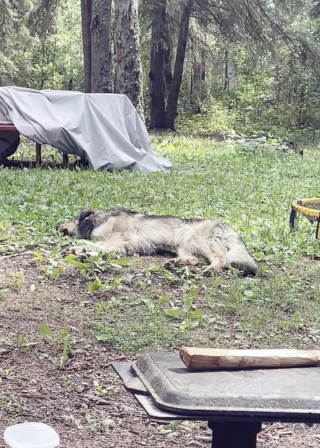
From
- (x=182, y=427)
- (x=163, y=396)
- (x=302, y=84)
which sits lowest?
(x=182, y=427)

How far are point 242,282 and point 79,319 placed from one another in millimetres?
1385

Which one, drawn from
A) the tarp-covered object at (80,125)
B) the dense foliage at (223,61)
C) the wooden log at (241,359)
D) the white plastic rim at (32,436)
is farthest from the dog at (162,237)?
the dense foliage at (223,61)

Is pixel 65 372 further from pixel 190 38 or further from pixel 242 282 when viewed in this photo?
pixel 190 38

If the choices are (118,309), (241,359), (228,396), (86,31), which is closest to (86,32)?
(86,31)

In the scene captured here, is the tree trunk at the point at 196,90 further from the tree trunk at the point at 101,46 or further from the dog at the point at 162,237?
the dog at the point at 162,237

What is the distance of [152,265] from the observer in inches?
223

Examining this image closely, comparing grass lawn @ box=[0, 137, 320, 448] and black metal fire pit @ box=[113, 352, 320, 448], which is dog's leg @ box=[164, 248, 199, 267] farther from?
black metal fire pit @ box=[113, 352, 320, 448]

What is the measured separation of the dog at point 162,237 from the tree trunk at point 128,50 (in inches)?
325

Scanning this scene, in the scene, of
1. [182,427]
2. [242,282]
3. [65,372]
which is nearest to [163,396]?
[182,427]

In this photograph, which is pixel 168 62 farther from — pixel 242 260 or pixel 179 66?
pixel 242 260

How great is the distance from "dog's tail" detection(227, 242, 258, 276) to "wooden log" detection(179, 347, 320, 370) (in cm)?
327

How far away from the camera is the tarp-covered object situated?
37.5 ft

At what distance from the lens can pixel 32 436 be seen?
8.75ft

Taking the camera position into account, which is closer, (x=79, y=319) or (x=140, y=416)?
(x=140, y=416)
